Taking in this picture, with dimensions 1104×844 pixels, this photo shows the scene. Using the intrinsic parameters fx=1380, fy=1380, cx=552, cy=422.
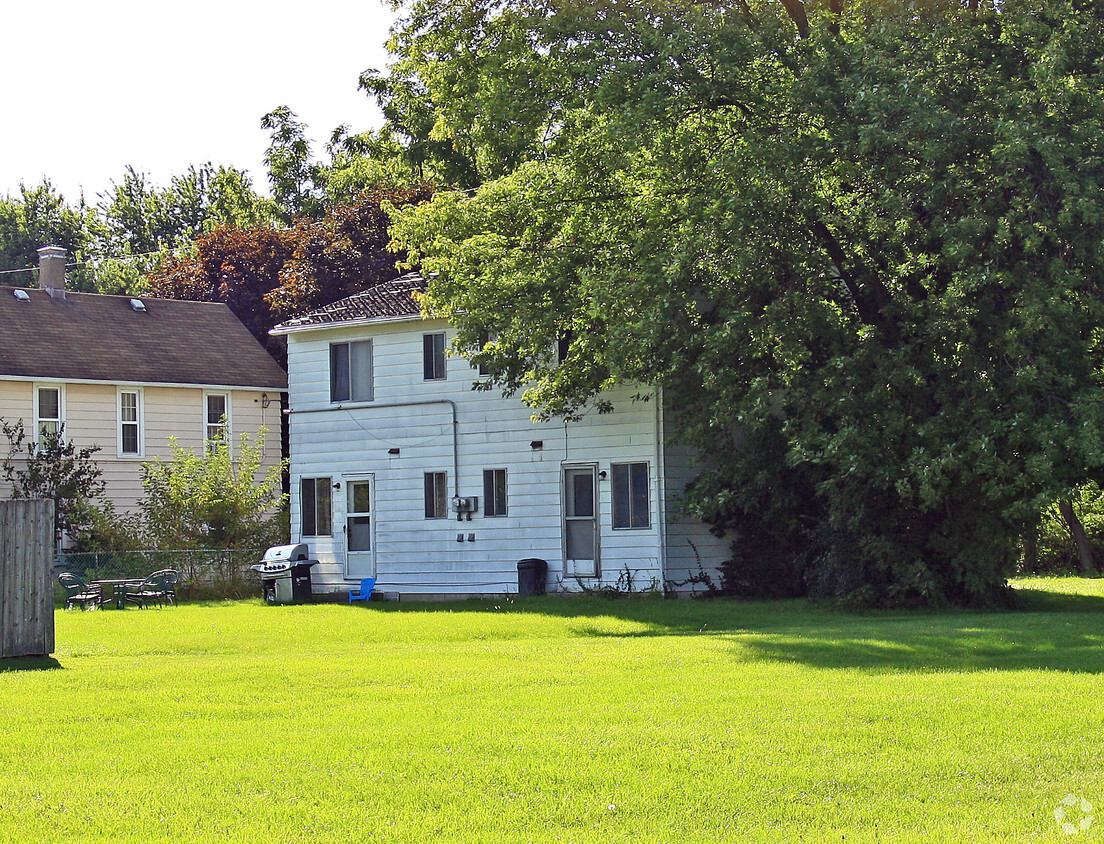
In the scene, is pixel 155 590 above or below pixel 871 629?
above

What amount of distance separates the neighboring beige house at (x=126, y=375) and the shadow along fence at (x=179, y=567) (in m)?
5.94

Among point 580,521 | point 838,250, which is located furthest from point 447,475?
point 838,250

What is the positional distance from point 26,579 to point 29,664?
990 millimetres

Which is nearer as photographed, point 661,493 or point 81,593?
point 661,493

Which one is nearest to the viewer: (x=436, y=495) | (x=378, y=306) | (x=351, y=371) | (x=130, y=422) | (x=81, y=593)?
(x=81, y=593)

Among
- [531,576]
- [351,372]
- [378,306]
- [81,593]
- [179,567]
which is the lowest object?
[81,593]

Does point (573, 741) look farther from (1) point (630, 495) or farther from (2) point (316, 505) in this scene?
(2) point (316, 505)

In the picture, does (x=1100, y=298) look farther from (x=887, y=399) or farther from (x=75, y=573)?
(x=75, y=573)

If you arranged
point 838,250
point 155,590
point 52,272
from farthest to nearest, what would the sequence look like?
point 52,272
point 155,590
point 838,250

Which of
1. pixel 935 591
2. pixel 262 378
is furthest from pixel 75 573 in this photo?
pixel 935 591

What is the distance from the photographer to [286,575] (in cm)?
2950

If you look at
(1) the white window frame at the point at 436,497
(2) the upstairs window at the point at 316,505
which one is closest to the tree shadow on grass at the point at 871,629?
(1) the white window frame at the point at 436,497

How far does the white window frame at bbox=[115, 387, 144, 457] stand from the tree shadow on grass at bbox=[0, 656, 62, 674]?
72.4 ft

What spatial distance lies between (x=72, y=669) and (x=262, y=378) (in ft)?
84.0
